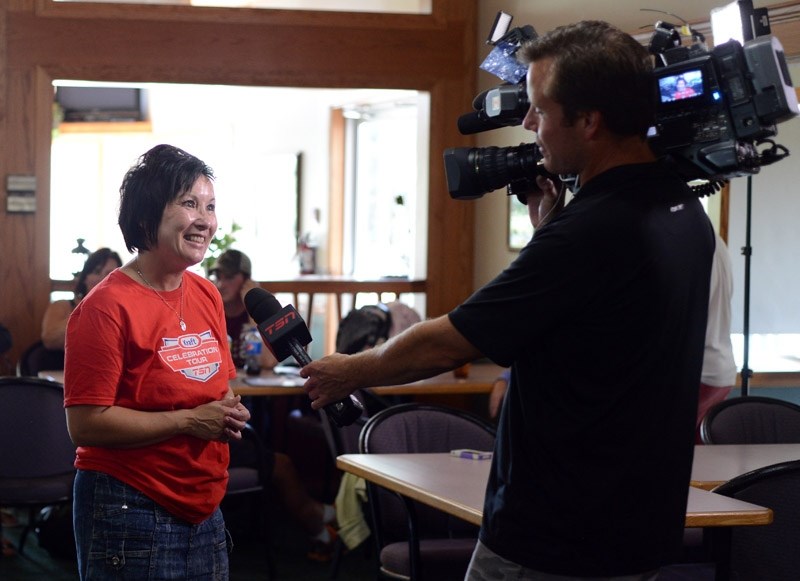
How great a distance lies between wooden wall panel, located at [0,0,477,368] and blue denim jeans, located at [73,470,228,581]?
3745 mm

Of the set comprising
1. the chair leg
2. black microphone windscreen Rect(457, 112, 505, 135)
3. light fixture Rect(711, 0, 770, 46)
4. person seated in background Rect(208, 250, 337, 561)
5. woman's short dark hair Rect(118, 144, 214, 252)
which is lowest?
the chair leg

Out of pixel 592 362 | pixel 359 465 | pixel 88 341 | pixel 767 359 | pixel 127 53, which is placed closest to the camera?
pixel 592 362

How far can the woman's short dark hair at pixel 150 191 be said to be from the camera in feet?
7.11

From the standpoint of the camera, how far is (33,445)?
3957 millimetres

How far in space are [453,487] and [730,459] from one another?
964 millimetres

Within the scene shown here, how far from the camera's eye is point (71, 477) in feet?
13.6

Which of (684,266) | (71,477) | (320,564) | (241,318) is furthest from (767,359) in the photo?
(684,266)

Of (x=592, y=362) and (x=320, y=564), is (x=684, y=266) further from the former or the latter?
(x=320, y=564)

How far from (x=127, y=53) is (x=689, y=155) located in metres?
4.45

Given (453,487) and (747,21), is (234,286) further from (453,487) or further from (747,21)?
(747,21)

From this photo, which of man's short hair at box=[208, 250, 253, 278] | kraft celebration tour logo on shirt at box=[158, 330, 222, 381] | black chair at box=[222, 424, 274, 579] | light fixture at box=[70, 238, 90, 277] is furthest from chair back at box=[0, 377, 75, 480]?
light fixture at box=[70, 238, 90, 277]

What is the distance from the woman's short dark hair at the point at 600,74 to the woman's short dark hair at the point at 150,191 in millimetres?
879

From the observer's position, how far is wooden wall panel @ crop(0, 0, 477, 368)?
553 cm

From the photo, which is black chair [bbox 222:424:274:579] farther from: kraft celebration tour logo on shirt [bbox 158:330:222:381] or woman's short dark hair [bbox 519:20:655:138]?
woman's short dark hair [bbox 519:20:655:138]
